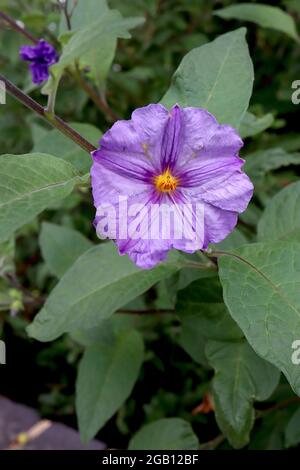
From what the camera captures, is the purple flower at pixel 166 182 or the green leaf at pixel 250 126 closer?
the purple flower at pixel 166 182

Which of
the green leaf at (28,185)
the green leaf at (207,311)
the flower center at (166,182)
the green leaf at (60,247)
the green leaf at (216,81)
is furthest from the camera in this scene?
the green leaf at (60,247)

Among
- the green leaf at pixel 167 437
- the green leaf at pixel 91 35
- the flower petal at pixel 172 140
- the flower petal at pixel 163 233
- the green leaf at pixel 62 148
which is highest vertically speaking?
the green leaf at pixel 91 35

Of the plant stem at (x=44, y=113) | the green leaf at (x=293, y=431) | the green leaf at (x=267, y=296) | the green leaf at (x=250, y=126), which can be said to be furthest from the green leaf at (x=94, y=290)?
the green leaf at (x=293, y=431)

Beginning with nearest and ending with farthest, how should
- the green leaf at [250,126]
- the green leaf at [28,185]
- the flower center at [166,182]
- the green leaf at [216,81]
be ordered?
1. the green leaf at [28,185]
2. the flower center at [166,182]
3. the green leaf at [216,81]
4. the green leaf at [250,126]

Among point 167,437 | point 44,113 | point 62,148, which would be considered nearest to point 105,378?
point 167,437

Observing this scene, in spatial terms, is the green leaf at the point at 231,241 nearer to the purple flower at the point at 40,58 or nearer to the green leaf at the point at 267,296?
the green leaf at the point at 267,296

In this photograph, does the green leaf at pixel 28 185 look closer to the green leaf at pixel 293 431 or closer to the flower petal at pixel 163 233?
the flower petal at pixel 163 233

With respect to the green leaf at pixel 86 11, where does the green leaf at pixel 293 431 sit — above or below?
below
